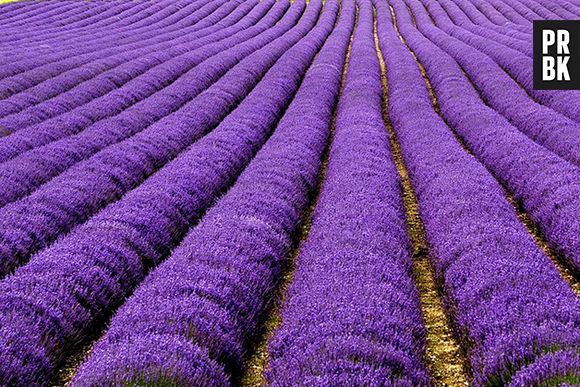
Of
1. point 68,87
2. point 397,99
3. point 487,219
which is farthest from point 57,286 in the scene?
point 68,87

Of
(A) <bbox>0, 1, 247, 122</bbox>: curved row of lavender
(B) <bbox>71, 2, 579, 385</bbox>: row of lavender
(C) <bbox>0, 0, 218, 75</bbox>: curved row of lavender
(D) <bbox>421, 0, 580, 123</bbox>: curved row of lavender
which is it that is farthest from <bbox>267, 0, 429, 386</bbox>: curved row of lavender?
(C) <bbox>0, 0, 218, 75</bbox>: curved row of lavender

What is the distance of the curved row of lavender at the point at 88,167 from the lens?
22.4ft

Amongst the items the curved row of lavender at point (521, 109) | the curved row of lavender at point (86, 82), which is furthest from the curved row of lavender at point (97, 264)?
the curved row of lavender at point (521, 109)

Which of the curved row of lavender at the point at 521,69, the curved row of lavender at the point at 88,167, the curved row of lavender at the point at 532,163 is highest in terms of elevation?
the curved row of lavender at the point at 88,167

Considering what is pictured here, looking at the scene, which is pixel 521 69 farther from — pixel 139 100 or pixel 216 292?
pixel 216 292

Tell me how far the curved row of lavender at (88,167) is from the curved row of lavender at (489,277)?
4.15 metres

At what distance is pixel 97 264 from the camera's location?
5871 mm

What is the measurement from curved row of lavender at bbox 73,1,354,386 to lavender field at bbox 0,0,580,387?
0.02m

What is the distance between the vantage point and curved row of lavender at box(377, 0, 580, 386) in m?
3.98

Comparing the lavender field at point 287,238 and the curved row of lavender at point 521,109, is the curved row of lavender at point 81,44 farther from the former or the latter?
the curved row of lavender at point 521,109

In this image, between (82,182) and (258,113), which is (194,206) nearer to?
(82,182)

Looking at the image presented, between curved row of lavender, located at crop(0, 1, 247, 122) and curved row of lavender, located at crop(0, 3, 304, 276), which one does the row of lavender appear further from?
curved row of lavender, located at crop(0, 1, 247, 122)

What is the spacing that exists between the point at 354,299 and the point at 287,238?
7.38 feet
